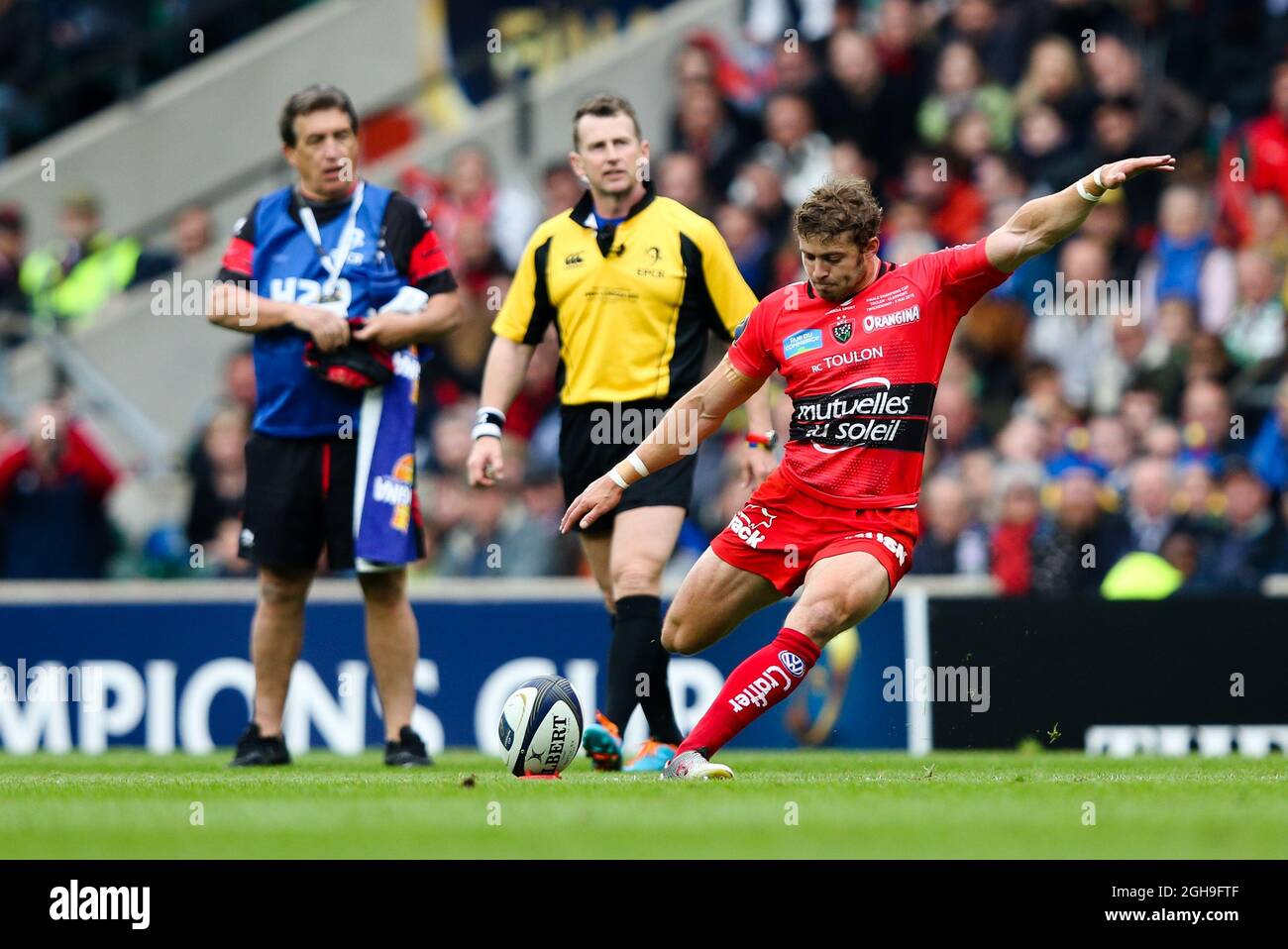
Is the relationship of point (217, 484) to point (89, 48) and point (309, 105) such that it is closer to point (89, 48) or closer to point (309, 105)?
point (309, 105)

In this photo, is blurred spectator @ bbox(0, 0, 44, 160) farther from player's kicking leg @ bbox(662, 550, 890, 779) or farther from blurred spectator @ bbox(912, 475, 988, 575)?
player's kicking leg @ bbox(662, 550, 890, 779)

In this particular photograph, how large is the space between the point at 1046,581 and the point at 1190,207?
128 inches

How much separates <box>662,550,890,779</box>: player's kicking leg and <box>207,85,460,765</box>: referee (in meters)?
1.98

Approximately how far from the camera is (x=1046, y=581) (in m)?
12.1

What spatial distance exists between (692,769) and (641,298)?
2.28 meters

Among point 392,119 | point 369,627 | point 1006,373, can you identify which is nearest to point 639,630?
point 369,627

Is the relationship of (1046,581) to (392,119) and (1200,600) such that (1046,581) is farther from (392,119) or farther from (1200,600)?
(392,119)

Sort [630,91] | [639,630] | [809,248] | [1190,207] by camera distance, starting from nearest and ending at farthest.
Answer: [809,248] → [639,630] → [1190,207] → [630,91]

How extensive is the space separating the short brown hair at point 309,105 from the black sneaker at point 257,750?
258 centimetres

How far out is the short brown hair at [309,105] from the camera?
9.06 meters

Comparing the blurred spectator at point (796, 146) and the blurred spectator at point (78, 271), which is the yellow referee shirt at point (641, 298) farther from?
the blurred spectator at point (78, 271)

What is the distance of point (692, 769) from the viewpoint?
24.5ft

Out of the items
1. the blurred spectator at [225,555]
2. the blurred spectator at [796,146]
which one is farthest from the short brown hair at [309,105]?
the blurred spectator at [796,146]

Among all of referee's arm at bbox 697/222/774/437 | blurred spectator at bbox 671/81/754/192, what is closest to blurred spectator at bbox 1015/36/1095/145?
blurred spectator at bbox 671/81/754/192
